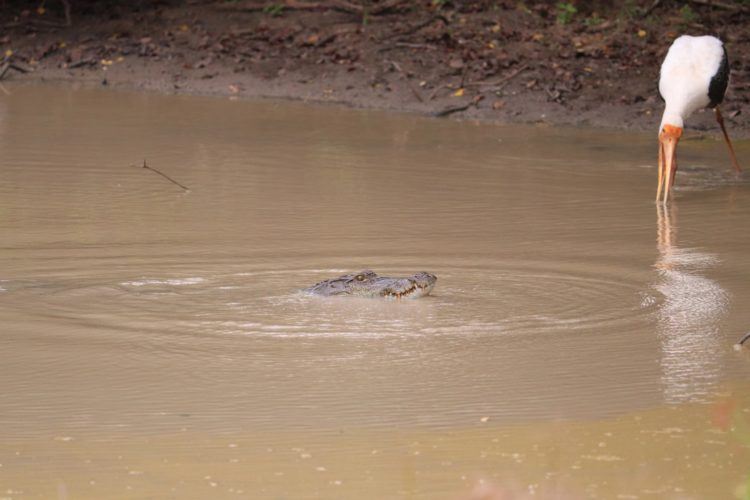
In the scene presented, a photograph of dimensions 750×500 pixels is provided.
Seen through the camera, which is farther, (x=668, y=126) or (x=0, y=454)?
(x=668, y=126)

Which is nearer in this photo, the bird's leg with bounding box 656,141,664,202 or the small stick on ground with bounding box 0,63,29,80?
the bird's leg with bounding box 656,141,664,202

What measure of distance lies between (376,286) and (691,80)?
17.6 feet

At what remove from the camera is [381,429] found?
15.5 ft

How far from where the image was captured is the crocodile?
6.75m

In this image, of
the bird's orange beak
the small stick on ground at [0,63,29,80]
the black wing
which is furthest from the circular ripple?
the small stick on ground at [0,63,29,80]

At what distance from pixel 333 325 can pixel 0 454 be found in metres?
2.13

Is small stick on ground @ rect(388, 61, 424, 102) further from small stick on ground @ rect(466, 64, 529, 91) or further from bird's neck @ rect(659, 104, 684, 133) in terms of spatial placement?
bird's neck @ rect(659, 104, 684, 133)

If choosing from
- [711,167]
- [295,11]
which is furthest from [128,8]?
[711,167]

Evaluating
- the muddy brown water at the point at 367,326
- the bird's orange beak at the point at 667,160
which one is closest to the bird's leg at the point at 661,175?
the bird's orange beak at the point at 667,160

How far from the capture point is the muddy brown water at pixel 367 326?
4395 millimetres

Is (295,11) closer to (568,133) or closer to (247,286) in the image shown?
(568,133)

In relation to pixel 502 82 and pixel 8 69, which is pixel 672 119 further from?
pixel 8 69

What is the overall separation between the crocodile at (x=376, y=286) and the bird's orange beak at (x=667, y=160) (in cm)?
377

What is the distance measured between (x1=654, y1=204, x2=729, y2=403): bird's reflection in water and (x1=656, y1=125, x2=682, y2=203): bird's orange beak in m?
1.44
